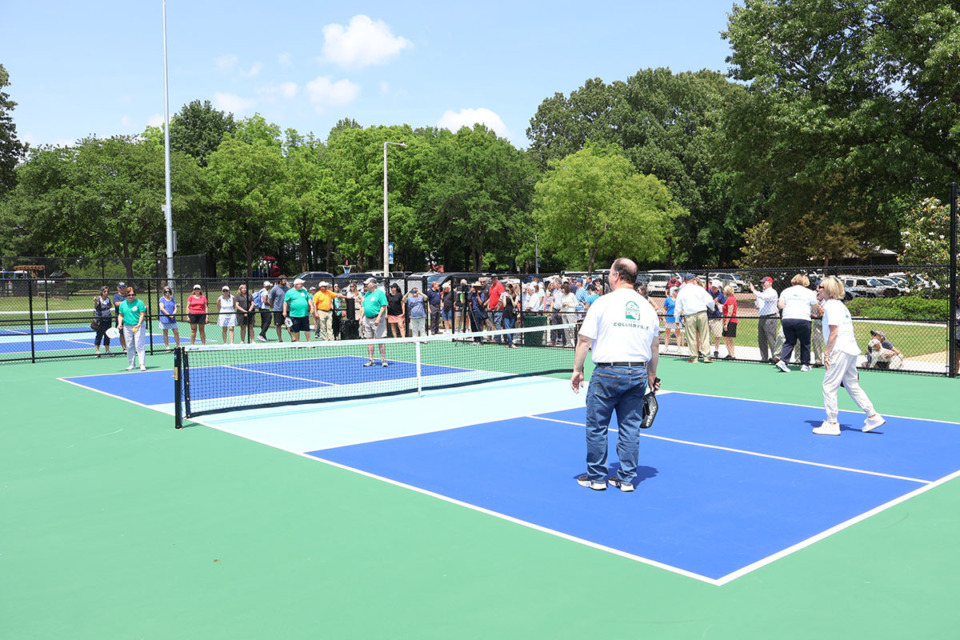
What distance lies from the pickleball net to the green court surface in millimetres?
3650

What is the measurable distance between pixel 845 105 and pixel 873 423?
81.0ft

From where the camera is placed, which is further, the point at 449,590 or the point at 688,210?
the point at 688,210

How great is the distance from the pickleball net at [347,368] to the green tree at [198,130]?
4791 cm

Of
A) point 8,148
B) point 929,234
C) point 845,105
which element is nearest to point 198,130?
point 8,148

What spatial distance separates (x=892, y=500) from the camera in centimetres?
701

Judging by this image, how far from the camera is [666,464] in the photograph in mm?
8430

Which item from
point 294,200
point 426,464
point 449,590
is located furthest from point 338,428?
point 294,200

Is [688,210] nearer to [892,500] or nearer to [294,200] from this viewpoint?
[294,200]

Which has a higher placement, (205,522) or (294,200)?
(294,200)

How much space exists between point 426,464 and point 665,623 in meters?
4.32

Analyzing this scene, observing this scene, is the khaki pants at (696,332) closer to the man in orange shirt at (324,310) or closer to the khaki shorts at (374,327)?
the khaki shorts at (374,327)

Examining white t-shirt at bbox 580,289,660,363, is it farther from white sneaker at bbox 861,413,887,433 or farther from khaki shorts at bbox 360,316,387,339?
khaki shorts at bbox 360,316,387,339

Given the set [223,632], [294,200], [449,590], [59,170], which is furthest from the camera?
[294,200]

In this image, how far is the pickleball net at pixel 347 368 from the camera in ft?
40.7
